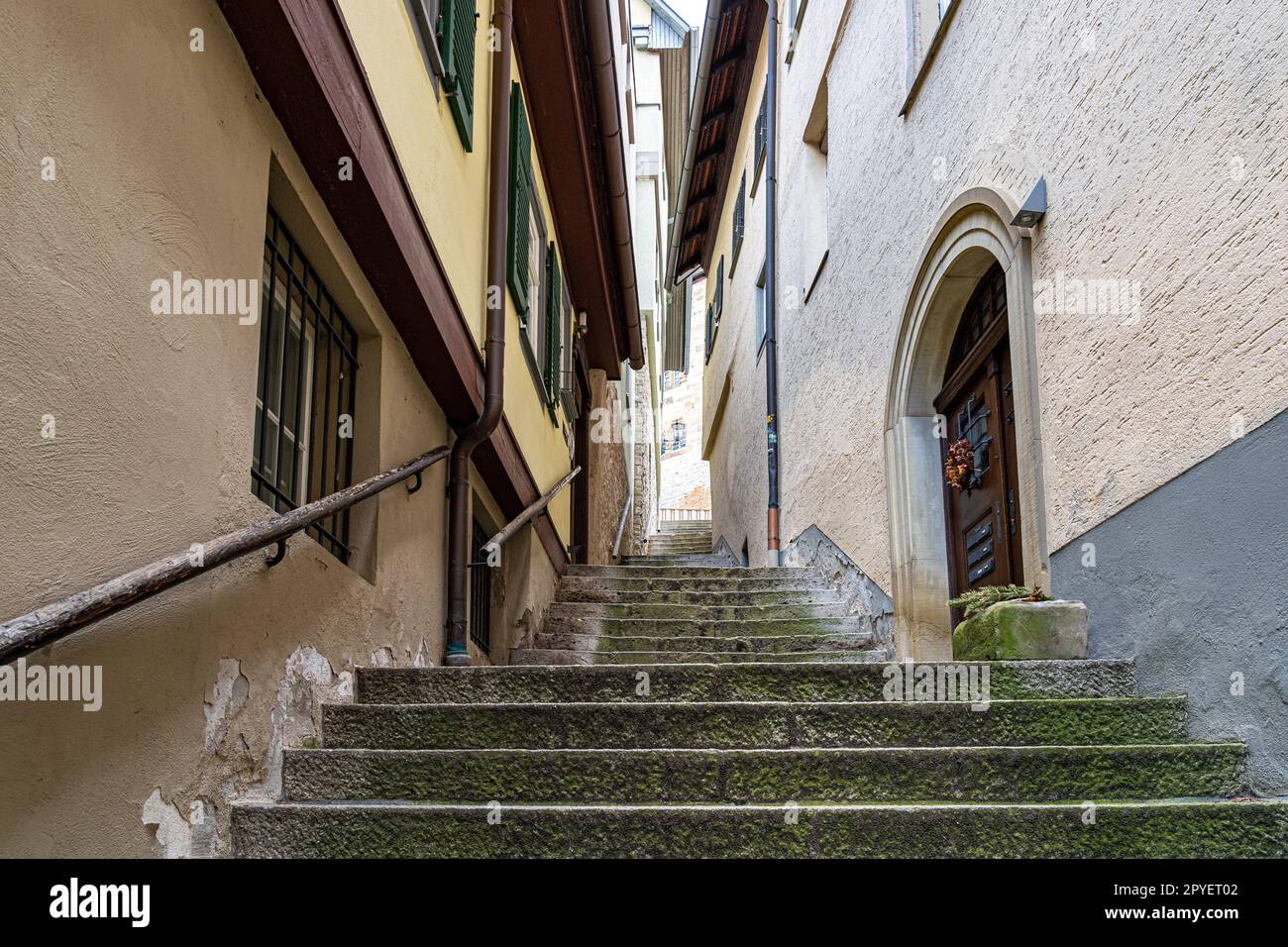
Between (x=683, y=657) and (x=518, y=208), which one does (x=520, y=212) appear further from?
(x=683, y=657)

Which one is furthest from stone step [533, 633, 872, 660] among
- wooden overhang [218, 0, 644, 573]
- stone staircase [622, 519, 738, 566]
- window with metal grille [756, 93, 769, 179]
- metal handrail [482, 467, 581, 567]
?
stone staircase [622, 519, 738, 566]

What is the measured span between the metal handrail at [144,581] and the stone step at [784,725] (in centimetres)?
73

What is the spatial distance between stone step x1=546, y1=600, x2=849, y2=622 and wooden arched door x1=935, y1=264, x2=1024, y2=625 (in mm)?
1009

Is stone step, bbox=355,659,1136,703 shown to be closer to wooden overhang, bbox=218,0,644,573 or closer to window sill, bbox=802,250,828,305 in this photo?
wooden overhang, bbox=218,0,644,573

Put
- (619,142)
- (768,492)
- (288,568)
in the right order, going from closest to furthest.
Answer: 1. (288,568)
2. (619,142)
3. (768,492)

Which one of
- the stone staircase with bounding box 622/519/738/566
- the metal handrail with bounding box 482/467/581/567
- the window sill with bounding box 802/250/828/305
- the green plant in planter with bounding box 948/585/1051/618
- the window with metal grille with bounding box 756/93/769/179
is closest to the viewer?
the green plant in planter with bounding box 948/585/1051/618

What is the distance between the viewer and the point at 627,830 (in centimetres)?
271

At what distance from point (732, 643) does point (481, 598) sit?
4.71 feet

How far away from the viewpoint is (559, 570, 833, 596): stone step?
758cm

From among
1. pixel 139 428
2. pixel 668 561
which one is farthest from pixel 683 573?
pixel 139 428

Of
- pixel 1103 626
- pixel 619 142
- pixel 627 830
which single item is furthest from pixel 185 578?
pixel 619 142

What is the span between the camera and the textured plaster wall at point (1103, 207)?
124 inches
